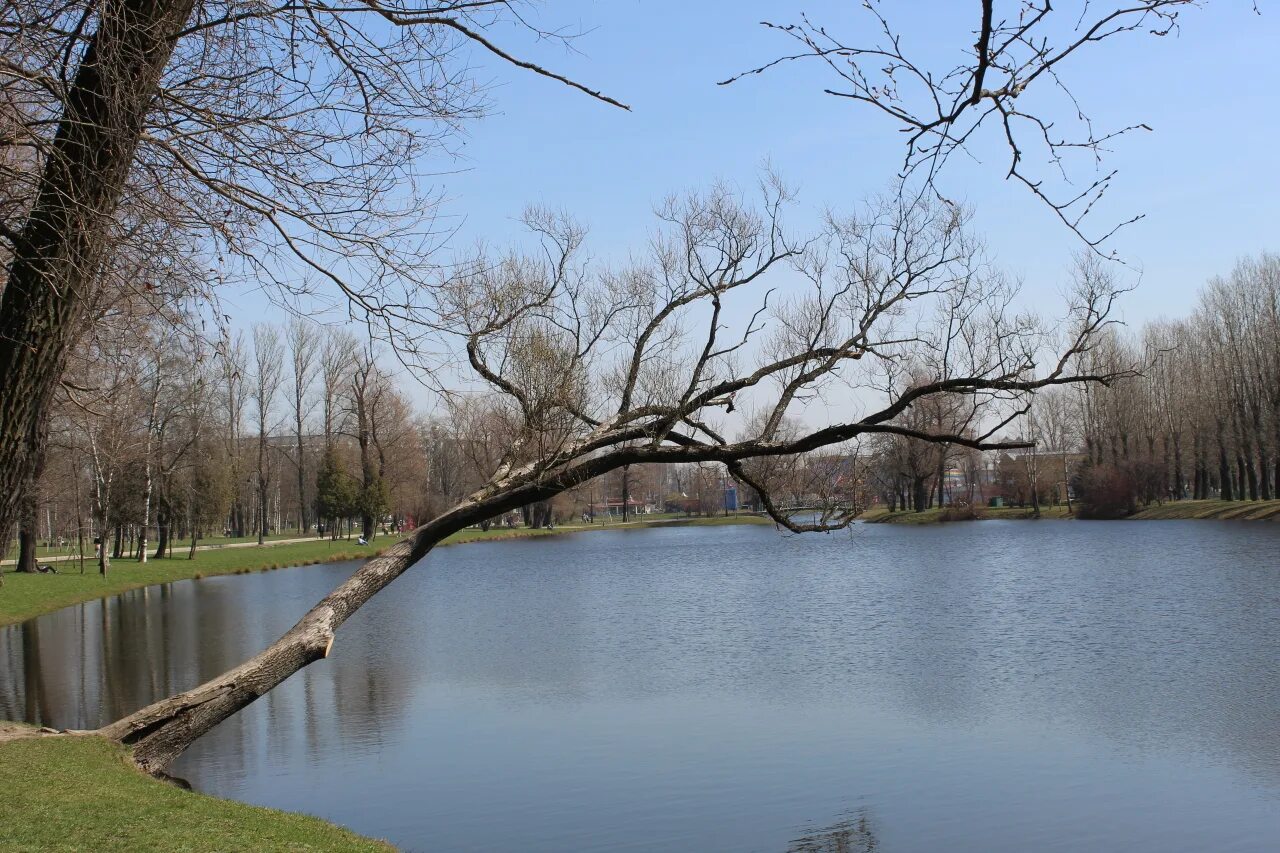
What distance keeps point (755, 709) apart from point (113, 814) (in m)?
10.1

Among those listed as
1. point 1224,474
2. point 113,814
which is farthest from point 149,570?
point 1224,474

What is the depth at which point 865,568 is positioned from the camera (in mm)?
37844

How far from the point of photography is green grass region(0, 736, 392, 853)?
7.51 metres

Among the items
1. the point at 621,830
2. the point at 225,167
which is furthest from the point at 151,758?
the point at 225,167

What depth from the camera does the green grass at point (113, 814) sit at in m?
7.51

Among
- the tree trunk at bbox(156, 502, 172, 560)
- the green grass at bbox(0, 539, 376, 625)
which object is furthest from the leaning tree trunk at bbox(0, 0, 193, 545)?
the tree trunk at bbox(156, 502, 172, 560)

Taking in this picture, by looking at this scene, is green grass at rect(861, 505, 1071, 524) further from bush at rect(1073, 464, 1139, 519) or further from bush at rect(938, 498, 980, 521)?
bush at rect(1073, 464, 1139, 519)

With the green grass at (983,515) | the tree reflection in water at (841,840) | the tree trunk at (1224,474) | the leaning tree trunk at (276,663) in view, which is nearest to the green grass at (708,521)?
the green grass at (983,515)

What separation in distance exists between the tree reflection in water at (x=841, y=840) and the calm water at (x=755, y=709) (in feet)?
0.13

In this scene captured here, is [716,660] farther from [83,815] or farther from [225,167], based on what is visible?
[225,167]

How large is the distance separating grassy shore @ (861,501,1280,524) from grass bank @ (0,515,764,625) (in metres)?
26.7

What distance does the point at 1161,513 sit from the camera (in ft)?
198

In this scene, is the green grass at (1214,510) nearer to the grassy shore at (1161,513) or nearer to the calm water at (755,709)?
the grassy shore at (1161,513)

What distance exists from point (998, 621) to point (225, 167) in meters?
21.7
